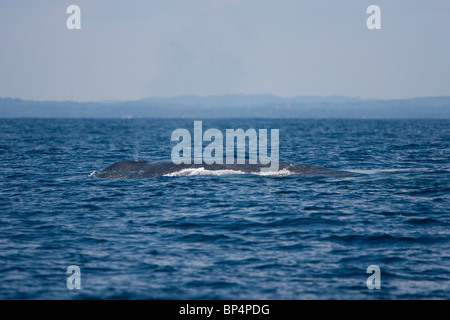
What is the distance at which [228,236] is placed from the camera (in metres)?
16.1

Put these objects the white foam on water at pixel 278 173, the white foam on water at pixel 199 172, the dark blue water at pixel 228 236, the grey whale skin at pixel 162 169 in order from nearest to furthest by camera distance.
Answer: the dark blue water at pixel 228 236 → the white foam on water at pixel 278 173 → the grey whale skin at pixel 162 169 → the white foam on water at pixel 199 172

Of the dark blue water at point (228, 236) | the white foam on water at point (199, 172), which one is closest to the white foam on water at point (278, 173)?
the dark blue water at point (228, 236)

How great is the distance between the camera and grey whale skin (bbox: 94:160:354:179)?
26.6 metres

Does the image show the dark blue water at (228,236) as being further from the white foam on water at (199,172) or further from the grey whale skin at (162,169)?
the grey whale skin at (162,169)

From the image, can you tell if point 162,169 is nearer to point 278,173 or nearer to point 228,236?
point 278,173

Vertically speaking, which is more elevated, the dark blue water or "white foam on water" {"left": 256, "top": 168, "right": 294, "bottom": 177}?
"white foam on water" {"left": 256, "top": 168, "right": 294, "bottom": 177}

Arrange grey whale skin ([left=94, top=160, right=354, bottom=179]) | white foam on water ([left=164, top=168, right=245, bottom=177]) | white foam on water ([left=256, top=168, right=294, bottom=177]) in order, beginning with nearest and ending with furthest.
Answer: white foam on water ([left=256, top=168, right=294, bottom=177]) → grey whale skin ([left=94, top=160, right=354, bottom=179]) → white foam on water ([left=164, top=168, right=245, bottom=177])

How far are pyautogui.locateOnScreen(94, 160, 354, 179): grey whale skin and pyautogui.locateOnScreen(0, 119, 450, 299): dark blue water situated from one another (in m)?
0.86

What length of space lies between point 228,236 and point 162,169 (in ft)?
38.1

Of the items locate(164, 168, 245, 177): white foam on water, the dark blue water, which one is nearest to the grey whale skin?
locate(164, 168, 245, 177): white foam on water

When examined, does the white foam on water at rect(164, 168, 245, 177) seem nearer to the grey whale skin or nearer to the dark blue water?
the grey whale skin

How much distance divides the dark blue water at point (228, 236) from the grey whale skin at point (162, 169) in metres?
0.86

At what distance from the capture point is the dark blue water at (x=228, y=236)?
1216 centimetres
